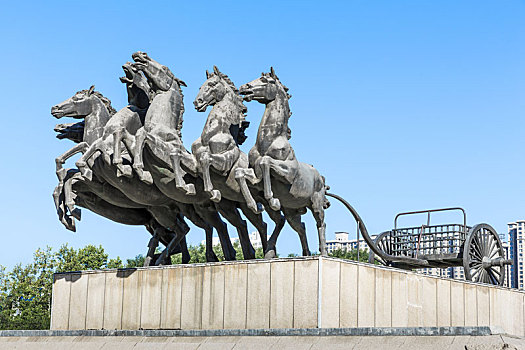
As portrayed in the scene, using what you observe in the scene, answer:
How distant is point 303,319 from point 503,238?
9307mm

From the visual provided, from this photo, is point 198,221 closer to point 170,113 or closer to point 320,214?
point 170,113

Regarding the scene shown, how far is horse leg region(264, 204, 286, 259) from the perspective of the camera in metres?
14.8

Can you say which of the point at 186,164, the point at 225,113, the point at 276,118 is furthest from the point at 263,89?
the point at 186,164

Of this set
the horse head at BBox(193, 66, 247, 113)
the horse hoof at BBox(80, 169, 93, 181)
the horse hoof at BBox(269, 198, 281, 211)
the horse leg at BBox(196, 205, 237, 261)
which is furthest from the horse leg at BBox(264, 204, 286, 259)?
the horse hoof at BBox(80, 169, 93, 181)

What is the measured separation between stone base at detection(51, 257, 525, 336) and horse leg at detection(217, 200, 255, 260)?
2081 millimetres

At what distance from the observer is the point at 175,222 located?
16438 millimetres

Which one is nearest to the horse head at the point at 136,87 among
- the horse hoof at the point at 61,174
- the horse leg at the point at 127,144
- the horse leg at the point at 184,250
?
the horse leg at the point at 127,144

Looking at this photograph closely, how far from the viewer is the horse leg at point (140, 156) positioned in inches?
551

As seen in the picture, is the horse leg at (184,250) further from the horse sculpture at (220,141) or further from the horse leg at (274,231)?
the horse leg at (274,231)

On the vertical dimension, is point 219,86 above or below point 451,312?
above

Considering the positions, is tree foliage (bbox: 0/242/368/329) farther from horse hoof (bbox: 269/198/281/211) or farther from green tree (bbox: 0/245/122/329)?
horse hoof (bbox: 269/198/281/211)

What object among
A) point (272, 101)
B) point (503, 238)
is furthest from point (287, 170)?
point (503, 238)

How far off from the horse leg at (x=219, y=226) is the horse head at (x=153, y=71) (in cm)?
274

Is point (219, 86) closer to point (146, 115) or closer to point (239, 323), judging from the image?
point (146, 115)
